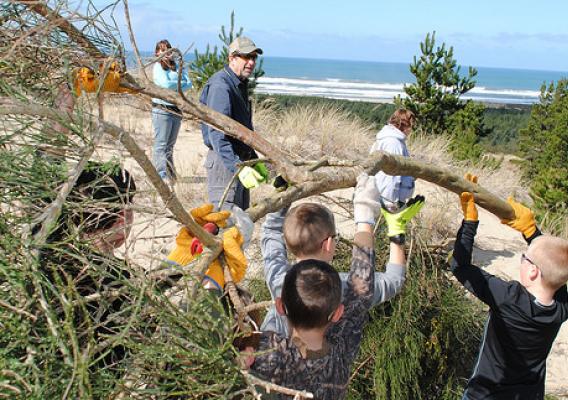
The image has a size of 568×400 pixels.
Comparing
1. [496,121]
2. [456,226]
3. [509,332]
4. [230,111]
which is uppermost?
[230,111]

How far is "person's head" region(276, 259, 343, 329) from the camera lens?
156 centimetres

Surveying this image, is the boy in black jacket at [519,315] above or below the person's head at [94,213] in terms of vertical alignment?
below

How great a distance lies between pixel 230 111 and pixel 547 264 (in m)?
1.94

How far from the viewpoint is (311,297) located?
5.14 feet

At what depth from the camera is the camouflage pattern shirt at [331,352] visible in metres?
1.57

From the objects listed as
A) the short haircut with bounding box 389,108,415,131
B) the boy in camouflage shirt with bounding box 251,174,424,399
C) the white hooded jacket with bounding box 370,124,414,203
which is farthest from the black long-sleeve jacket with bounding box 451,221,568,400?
the short haircut with bounding box 389,108,415,131

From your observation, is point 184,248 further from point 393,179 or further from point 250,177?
point 393,179

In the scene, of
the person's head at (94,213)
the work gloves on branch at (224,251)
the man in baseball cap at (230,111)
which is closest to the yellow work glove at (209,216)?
the work gloves on branch at (224,251)

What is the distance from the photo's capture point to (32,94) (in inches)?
64.9

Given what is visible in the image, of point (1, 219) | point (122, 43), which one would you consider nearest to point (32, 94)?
point (122, 43)

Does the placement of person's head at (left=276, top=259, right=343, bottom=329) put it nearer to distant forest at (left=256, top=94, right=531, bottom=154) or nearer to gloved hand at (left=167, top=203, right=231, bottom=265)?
gloved hand at (left=167, top=203, right=231, bottom=265)

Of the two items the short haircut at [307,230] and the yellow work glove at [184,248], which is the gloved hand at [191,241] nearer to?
the yellow work glove at [184,248]

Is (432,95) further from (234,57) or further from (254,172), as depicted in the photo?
(254,172)

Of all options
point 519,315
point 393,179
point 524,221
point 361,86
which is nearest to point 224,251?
point 519,315
